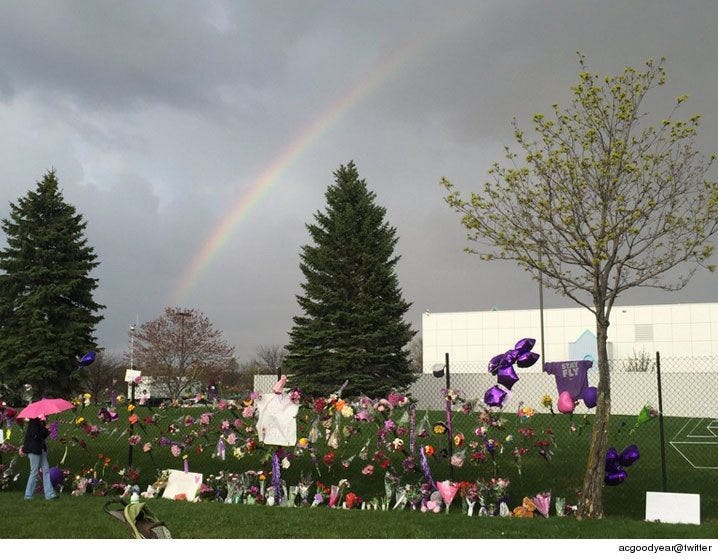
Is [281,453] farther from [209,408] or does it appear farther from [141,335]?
[141,335]

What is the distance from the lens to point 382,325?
100ft

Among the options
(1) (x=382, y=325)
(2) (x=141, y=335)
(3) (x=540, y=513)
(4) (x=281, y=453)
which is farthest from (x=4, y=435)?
(2) (x=141, y=335)

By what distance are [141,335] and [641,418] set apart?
139 ft

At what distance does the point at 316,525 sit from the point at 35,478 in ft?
15.5

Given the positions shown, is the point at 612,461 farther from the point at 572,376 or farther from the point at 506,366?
the point at 506,366

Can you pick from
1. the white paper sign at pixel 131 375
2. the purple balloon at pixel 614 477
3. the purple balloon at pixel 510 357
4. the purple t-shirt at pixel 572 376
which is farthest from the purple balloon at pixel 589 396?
the white paper sign at pixel 131 375

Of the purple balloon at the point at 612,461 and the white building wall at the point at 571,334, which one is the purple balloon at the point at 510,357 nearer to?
the purple balloon at the point at 612,461

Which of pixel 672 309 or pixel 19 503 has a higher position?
pixel 672 309

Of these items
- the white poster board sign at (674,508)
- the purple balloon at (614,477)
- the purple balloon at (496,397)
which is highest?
the purple balloon at (496,397)

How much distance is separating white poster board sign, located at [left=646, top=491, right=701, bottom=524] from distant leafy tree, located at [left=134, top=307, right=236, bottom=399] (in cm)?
3799

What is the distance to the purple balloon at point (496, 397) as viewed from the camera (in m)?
9.71

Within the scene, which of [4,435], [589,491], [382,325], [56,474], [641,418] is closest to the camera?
[589,491]

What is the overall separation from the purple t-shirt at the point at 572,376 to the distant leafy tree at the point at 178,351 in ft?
119

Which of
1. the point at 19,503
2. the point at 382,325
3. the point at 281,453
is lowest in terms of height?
the point at 19,503
